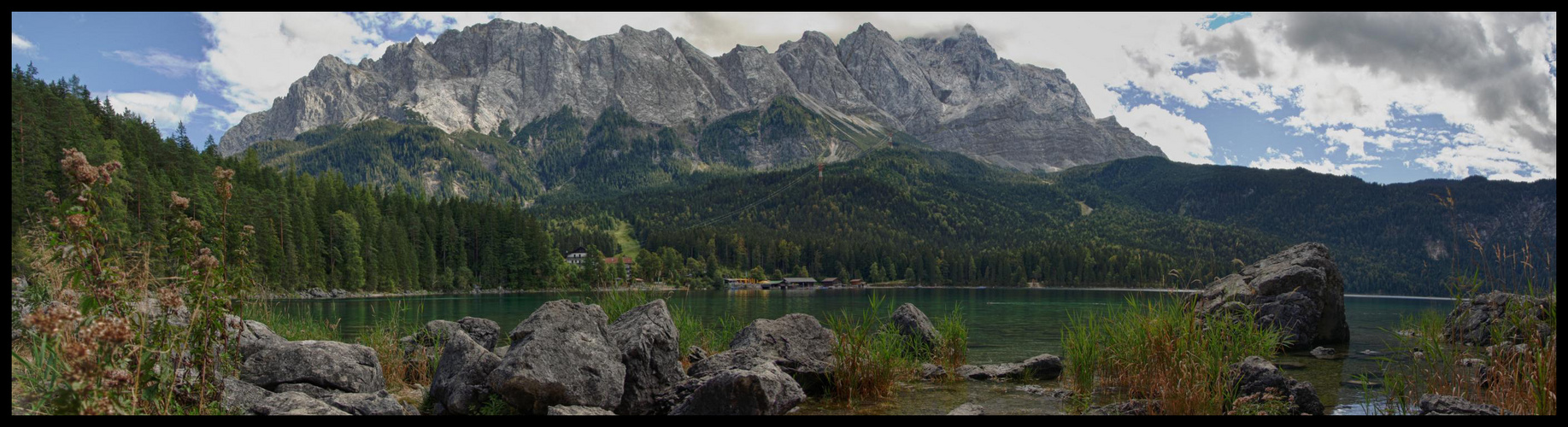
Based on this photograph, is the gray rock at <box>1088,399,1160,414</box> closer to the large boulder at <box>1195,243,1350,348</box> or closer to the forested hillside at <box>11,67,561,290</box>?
the large boulder at <box>1195,243,1350,348</box>

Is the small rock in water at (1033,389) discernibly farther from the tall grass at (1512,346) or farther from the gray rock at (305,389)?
the gray rock at (305,389)

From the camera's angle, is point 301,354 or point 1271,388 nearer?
point 1271,388

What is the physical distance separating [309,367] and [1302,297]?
96.7ft

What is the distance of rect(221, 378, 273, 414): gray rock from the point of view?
9039mm

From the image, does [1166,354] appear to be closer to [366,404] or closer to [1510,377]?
[1510,377]

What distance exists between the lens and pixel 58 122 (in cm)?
6994

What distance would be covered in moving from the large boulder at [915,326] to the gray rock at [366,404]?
Answer: 12.8 m

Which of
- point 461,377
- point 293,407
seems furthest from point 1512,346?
point 293,407

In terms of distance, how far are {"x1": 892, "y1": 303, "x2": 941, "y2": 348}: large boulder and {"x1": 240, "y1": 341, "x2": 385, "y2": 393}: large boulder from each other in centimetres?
1247

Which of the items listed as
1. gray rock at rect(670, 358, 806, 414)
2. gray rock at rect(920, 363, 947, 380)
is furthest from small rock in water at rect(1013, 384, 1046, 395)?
gray rock at rect(670, 358, 806, 414)

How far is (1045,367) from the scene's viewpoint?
750 inches
